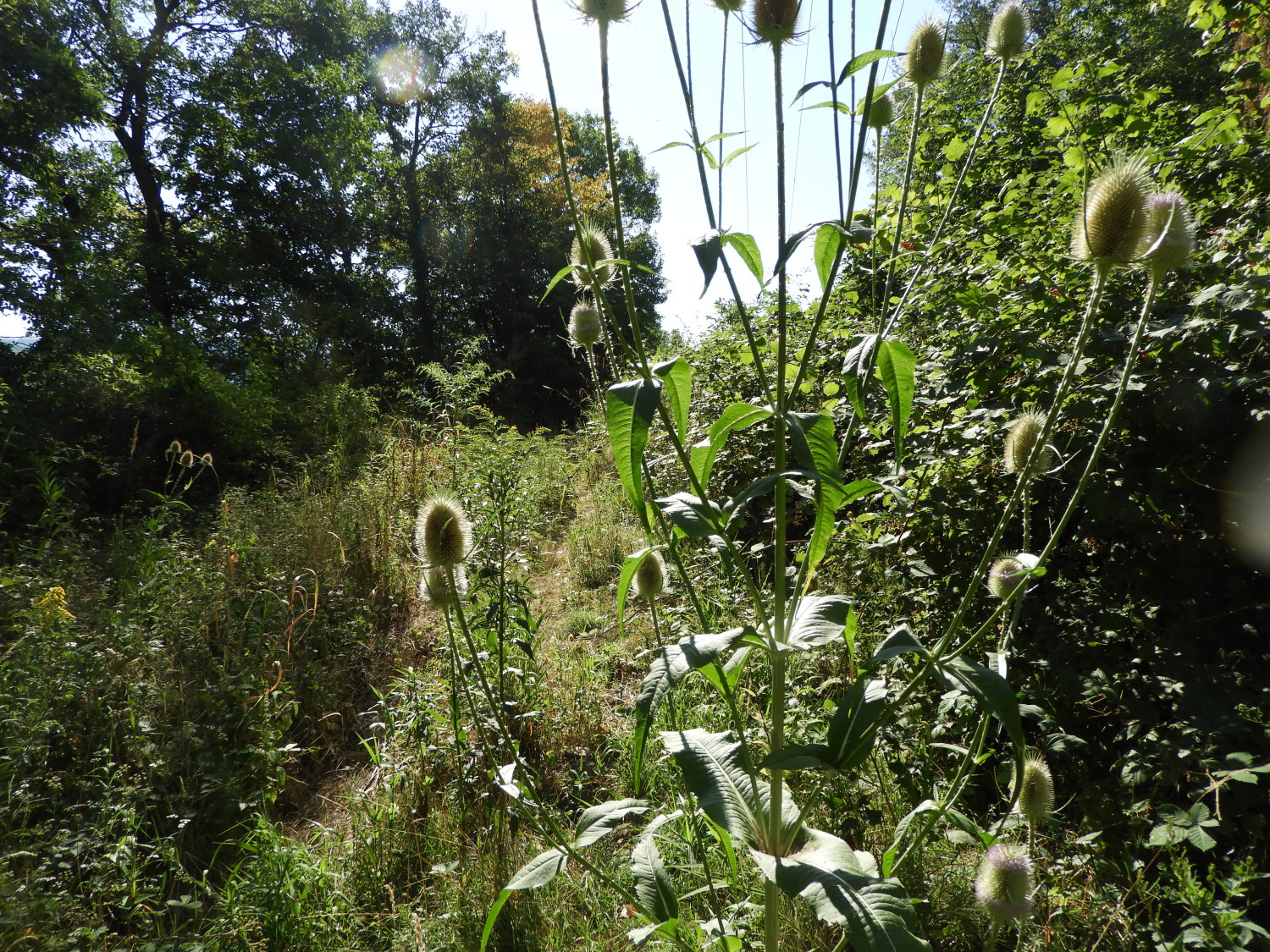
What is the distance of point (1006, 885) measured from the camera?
1.22 m

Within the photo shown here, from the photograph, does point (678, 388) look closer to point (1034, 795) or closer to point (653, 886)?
point (653, 886)

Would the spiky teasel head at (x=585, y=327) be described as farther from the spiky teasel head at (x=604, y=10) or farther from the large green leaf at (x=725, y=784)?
the large green leaf at (x=725, y=784)

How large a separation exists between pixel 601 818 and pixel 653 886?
0.18 metres

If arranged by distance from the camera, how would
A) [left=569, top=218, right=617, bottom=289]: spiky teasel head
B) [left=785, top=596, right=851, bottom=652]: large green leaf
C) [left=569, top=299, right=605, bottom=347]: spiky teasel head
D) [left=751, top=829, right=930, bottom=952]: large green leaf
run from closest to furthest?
[left=751, top=829, right=930, bottom=952]: large green leaf < [left=785, top=596, right=851, bottom=652]: large green leaf < [left=569, top=218, right=617, bottom=289]: spiky teasel head < [left=569, top=299, right=605, bottom=347]: spiky teasel head

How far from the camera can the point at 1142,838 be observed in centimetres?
184

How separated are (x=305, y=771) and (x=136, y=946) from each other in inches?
42.7

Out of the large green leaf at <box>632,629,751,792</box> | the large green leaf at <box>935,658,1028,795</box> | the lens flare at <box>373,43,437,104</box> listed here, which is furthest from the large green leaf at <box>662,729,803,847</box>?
the lens flare at <box>373,43,437,104</box>

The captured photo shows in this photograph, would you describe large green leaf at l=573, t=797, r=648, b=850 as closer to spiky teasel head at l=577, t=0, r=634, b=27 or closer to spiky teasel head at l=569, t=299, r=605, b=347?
spiky teasel head at l=569, t=299, r=605, b=347

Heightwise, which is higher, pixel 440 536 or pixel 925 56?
pixel 925 56

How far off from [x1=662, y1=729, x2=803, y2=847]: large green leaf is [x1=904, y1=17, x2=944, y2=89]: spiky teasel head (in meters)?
1.32

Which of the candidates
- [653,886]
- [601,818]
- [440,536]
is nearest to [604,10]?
[440,536]

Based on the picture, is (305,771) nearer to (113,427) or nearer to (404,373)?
(113,427)

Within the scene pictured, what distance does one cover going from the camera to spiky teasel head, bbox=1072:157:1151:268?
0.91 m

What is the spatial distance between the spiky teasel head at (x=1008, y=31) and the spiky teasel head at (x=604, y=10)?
76cm
